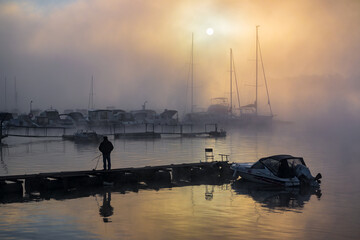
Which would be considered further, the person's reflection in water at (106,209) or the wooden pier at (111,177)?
the wooden pier at (111,177)

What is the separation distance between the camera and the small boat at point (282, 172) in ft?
92.3

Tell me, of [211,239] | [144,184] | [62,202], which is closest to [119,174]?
[144,184]

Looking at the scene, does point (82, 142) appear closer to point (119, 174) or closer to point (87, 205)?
point (119, 174)

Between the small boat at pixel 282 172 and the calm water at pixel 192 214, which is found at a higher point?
the small boat at pixel 282 172

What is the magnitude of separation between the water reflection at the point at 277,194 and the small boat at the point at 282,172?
40cm

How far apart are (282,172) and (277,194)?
2323 millimetres

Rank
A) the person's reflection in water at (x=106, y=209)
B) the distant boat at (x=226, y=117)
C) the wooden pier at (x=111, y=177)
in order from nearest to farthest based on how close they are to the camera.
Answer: the person's reflection in water at (x=106, y=209) → the wooden pier at (x=111, y=177) → the distant boat at (x=226, y=117)

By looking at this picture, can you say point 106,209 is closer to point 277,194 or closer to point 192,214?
point 192,214

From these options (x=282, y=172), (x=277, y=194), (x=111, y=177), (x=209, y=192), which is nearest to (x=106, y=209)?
(x=111, y=177)

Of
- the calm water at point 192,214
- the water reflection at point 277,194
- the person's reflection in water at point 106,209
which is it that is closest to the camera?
the calm water at point 192,214

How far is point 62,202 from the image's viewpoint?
23.6 meters

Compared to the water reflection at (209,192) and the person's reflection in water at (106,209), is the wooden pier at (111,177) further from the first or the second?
the person's reflection in water at (106,209)

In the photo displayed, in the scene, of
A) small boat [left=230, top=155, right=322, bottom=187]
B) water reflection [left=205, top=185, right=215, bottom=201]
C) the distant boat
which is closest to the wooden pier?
water reflection [left=205, top=185, right=215, bottom=201]

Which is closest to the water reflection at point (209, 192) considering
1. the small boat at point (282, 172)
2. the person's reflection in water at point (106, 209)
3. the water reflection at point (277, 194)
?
the water reflection at point (277, 194)
